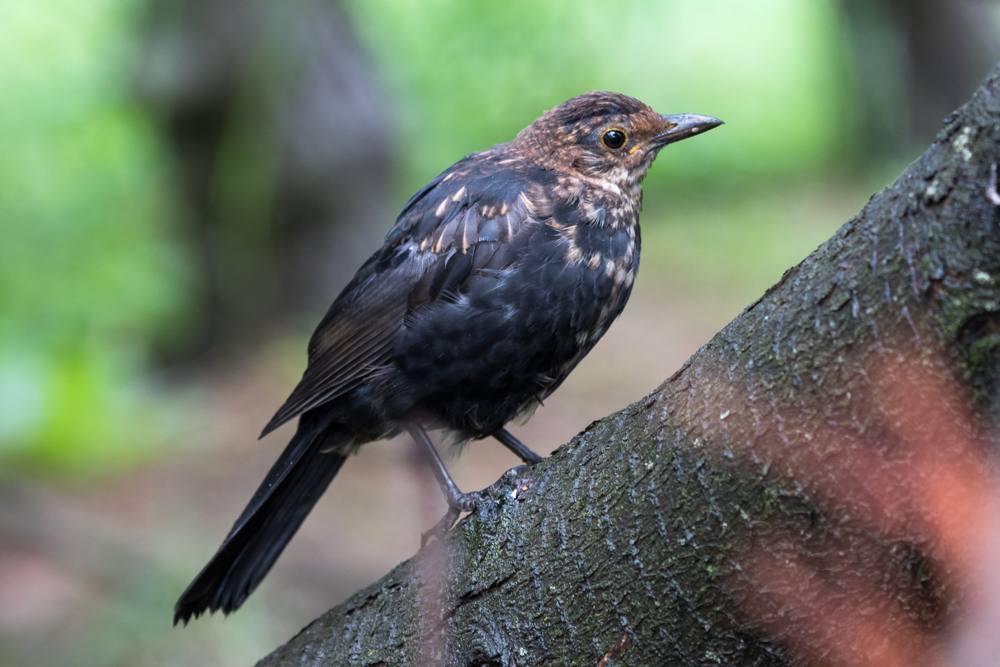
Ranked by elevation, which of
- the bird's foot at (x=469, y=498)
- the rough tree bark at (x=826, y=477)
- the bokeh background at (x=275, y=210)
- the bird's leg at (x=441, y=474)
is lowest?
the rough tree bark at (x=826, y=477)

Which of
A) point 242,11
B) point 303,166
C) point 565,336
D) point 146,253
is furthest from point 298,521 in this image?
point 146,253

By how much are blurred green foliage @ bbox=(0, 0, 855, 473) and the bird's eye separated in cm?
378

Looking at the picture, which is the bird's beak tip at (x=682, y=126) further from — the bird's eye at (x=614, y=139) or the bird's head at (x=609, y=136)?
the bird's eye at (x=614, y=139)

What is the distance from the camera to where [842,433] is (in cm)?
121

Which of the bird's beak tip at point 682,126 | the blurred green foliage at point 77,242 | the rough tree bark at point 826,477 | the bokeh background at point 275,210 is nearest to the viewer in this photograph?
the rough tree bark at point 826,477

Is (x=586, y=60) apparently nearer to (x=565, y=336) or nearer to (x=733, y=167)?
(x=733, y=167)

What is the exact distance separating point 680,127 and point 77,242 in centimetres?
678

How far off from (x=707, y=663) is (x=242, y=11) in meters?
6.07

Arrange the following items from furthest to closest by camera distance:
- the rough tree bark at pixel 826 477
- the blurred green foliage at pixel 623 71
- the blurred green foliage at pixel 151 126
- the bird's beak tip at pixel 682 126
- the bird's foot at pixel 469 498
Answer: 1. the blurred green foliage at pixel 623 71
2. the blurred green foliage at pixel 151 126
3. the bird's beak tip at pixel 682 126
4. the bird's foot at pixel 469 498
5. the rough tree bark at pixel 826 477

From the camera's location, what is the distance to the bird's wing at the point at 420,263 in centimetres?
269

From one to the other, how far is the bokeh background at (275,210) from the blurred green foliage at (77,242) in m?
0.03

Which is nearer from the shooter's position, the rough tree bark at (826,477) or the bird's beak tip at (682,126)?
the rough tree bark at (826,477)

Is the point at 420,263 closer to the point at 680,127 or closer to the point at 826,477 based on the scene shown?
the point at 680,127

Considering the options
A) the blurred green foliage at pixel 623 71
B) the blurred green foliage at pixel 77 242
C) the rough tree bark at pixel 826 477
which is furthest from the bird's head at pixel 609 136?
the blurred green foliage at pixel 623 71
